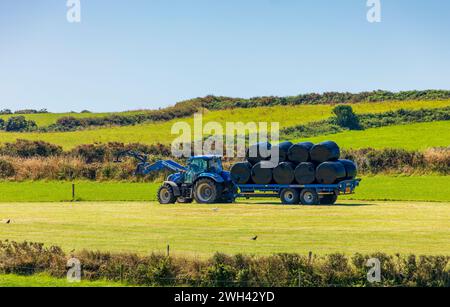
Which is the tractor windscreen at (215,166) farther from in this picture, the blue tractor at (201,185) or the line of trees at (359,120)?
the line of trees at (359,120)

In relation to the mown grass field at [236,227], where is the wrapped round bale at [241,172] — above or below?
above

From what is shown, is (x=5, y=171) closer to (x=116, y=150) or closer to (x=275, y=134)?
(x=116, y=150)

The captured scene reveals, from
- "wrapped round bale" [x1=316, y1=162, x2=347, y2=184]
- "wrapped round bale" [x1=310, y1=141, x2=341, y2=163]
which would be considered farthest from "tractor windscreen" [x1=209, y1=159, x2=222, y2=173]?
"wrapped round bale" [x1=316, y1=162, x2=347, y2=184]

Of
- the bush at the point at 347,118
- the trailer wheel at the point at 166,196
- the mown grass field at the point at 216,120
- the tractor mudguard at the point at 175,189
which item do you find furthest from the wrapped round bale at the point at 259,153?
the bush at the point at 347,118

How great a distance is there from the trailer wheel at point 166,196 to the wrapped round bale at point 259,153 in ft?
13.1

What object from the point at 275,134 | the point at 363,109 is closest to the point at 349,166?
the point at 275,134

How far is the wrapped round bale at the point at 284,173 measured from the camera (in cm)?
4031

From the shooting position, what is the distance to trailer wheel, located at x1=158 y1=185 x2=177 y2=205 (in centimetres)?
4150

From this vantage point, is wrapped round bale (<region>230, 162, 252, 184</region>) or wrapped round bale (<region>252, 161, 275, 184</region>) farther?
wrapped round bale (<region>230, 162, 252, 184</region>)

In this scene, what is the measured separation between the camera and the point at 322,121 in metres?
83.8

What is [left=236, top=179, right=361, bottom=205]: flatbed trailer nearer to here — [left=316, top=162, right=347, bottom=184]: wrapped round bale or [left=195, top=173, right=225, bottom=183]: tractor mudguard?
[left=316, top=162, right=347, bottom=184]: wrapped round bale

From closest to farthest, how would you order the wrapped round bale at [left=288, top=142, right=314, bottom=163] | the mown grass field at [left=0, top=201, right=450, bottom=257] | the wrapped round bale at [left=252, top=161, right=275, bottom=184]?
the mown grass field at [left=0, top=201, right=450, bottom=257] < the wrapped round bale at [left=288, top=142, right=314, bottom=163] < the wrapped round bale at [left=252, top=161, right=275, bottom=184]

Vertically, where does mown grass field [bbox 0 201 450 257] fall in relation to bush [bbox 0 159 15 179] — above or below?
below

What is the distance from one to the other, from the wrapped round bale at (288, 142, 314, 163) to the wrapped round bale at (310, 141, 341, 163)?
0.28m
